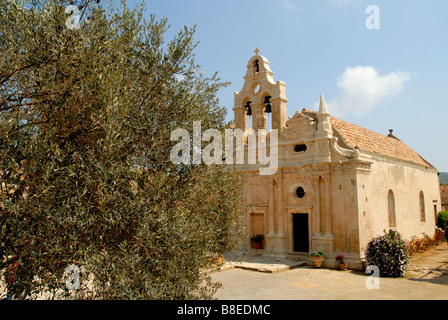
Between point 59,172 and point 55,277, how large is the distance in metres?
1.50

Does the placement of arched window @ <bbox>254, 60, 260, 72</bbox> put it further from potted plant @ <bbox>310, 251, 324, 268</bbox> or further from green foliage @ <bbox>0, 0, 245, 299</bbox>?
green foliage @ <bbox>0, 0, 245, 299</bbox>

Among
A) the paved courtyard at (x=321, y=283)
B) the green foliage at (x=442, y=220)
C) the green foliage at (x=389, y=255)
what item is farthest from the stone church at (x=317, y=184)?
the green foliage at (x=442, y=220)

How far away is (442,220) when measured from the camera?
88.1ft

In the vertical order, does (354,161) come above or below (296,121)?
below

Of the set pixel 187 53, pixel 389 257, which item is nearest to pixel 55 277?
pixel 187 53

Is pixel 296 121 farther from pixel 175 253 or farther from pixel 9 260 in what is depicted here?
pixel 9 260

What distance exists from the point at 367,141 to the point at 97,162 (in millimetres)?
19135

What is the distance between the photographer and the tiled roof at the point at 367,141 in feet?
61.5

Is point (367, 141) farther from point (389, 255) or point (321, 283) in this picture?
point (321, 283)

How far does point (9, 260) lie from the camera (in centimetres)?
468

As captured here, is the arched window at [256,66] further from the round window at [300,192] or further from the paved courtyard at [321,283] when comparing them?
the paved courtyard at [321,283]

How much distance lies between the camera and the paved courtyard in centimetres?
1168

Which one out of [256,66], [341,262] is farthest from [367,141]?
[341,262]
